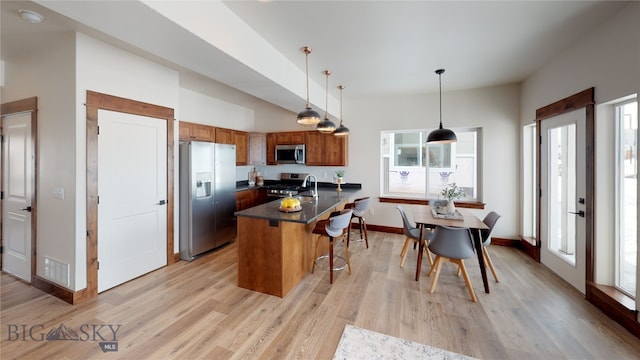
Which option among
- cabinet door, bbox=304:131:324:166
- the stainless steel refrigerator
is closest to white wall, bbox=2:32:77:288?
the stainless steel refrigerator

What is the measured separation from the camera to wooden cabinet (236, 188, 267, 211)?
15.9ft

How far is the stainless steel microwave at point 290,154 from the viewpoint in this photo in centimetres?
530

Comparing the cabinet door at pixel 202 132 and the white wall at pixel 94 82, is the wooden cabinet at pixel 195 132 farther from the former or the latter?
the white wall at pixel 94 82

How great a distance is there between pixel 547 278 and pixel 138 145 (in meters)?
5.29

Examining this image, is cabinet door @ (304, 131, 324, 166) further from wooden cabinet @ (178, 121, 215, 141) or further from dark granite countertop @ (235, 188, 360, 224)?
dark granite countertop @ (235, 188, 360, 224)

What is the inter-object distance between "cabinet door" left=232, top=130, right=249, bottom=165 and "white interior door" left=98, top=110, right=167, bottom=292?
75.9 inches

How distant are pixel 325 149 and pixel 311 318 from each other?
3542 millimetres

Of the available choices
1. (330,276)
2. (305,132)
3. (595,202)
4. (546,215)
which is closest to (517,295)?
(595,202)

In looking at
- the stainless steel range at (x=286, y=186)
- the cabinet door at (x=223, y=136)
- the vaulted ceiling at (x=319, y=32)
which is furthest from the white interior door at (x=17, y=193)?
the stainless steel range at (x=286, y=186)

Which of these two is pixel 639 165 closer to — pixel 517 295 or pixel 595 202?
pixel 595 202

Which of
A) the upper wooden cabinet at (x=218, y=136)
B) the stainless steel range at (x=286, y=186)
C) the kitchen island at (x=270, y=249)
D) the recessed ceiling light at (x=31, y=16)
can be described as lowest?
the kitchen island at (x=270, y=249)

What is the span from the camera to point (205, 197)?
3793 mm

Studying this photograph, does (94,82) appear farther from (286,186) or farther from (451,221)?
(451,221)

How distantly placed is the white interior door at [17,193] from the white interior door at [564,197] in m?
6.12
